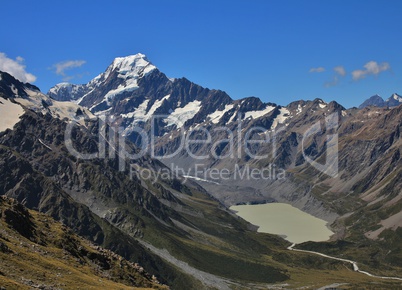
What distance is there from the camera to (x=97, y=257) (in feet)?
390

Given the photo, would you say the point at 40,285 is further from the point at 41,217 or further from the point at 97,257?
the point at 41,217

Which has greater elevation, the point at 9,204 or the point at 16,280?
the point at 9,204

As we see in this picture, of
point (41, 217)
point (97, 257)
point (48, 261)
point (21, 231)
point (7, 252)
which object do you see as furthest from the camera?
point (41, 217)

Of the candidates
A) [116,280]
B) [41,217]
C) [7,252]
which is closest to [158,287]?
[116,280]

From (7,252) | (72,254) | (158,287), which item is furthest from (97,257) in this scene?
(7,252)

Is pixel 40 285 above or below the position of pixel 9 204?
below

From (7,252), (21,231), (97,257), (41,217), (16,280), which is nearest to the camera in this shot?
(16,280)

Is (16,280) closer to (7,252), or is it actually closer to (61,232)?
(7,252)

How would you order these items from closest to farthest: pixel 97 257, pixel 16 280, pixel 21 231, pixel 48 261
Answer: pixel 16 280 < pixel 48 261 < pixel 21 231 < pixel 97 257

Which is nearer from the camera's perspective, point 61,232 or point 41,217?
point 61,232

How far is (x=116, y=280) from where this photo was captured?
369ft

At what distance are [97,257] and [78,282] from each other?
35266mm

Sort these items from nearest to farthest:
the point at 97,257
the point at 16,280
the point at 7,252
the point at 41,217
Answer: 1. the point at 16,280
2. the point at 7,252
3. the point at 97,257
4. the point at 41,217

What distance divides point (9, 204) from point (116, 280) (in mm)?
30583
